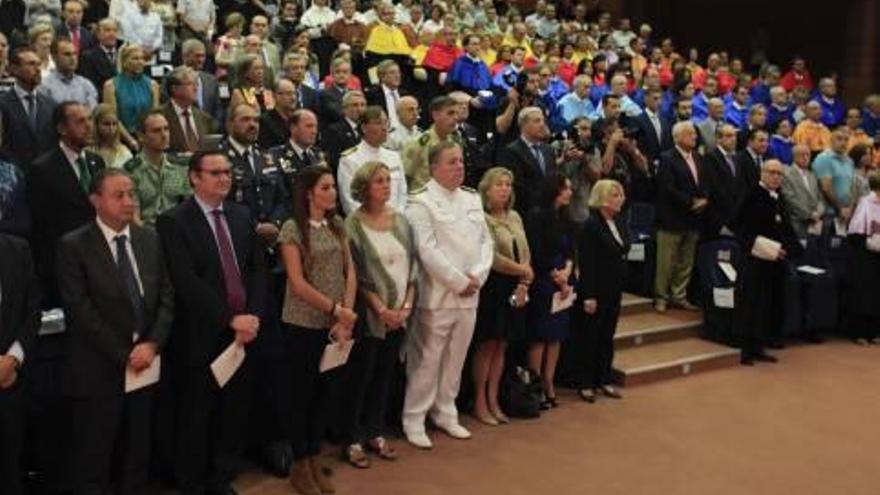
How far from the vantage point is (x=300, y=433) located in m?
4.60

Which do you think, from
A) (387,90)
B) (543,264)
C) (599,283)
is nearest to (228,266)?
(543,264)

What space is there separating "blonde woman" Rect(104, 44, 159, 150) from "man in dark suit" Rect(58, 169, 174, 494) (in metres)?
2.88

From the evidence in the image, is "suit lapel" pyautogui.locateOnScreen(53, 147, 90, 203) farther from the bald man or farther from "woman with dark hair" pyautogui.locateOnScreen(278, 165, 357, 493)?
the bald man

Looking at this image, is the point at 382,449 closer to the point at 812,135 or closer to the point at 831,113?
the point at 812,135

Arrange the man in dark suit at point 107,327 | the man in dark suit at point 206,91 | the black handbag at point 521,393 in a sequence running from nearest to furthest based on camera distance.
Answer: the man in dark suit at point 107,327, the black handbag at point 521,393, the man in dark suit at point 206,91

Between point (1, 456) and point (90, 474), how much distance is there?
35 centimetres

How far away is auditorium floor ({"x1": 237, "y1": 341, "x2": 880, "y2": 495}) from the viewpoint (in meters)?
5.07

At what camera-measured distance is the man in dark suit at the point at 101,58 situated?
26.1ft

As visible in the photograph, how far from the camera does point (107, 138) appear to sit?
553 cm

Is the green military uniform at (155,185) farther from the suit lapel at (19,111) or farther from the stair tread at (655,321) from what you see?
the stair tread at (655,321)

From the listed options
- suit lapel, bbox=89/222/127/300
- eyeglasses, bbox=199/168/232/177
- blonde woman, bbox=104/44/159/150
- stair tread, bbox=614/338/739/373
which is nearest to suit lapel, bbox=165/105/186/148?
blonde woman, bbox=104/44/159/150

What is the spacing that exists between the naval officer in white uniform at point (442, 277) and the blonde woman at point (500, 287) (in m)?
0.22

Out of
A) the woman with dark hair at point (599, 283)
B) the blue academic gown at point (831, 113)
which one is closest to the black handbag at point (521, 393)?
the woman with dark hair at point (599, 283)

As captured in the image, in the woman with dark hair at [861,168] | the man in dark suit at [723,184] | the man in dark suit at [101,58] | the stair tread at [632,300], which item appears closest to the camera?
the man in dark suit at [101,58]
